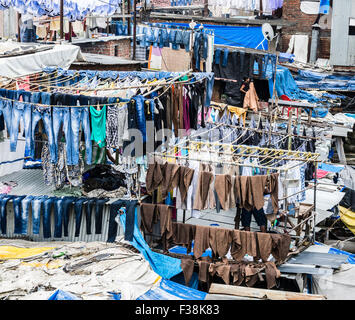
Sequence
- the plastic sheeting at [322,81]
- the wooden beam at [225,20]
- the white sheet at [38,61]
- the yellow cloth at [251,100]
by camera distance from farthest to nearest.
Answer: the wooden beam at [225,20] → the plastic sheeting at [322,81] → the yellow cloth at [251,100] → the white sheet at [38,61]

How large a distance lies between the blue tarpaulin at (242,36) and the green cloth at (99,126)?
50.6 ft

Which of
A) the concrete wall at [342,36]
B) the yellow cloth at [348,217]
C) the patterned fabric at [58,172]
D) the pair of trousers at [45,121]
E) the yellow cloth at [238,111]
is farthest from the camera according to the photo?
the concrete wall at [342,36]

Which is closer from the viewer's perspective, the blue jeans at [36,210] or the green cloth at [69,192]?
the blue jeans at [36,210]

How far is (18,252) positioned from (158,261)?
2981mm

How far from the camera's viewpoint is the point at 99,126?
12.0m

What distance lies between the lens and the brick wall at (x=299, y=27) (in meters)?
28.6

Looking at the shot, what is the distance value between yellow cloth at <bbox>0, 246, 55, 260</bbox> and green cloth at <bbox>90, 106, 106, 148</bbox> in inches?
101

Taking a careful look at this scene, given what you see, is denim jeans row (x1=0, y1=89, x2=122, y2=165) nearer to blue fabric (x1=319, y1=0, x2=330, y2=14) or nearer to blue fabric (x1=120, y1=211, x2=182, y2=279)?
blue fabric (x1=120, y1=211, x2=182, y2=279)

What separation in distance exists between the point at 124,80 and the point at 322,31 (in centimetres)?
1632

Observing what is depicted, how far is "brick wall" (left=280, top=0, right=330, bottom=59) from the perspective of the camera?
2859 cm

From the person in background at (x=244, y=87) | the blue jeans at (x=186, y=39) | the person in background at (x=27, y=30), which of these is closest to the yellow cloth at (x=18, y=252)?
the blue jeans at (x=186, y=39)

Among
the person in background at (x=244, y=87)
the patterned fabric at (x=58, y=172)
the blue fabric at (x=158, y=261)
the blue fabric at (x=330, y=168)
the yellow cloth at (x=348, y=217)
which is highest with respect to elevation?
the person in background at (x=244, y=87)

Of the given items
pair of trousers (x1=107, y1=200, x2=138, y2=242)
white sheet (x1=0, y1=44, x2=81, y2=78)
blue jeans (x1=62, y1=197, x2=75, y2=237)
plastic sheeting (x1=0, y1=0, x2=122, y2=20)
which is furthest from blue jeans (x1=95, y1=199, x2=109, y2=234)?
plastic sheeting (x1=0, y1=0, x2=122, y2=20)

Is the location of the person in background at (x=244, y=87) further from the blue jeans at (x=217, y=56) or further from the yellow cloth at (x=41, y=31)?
the yellow cloth at (x=41, y=31)
